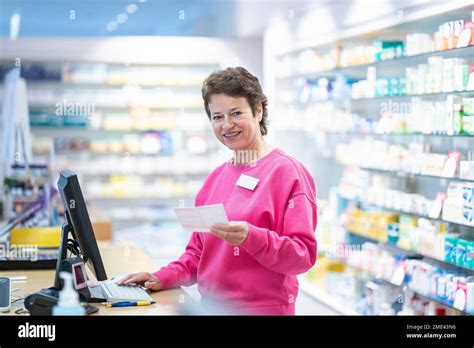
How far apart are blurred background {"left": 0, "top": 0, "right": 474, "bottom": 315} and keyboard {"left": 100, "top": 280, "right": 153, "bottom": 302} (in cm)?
87

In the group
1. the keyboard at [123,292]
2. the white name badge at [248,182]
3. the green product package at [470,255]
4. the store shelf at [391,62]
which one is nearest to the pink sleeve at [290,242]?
the white name badge at [248,182]

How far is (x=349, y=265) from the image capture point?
7066mm

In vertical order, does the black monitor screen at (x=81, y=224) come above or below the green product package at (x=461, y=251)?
above

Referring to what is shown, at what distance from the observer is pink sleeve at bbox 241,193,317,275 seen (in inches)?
90.0

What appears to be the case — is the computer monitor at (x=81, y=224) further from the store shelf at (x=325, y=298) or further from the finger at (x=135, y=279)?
the store shelf at (x=325, y=298)

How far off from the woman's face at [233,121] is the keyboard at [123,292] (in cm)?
58

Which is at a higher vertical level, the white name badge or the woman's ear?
the woman's ear

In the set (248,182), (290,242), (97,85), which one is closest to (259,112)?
(248,182)

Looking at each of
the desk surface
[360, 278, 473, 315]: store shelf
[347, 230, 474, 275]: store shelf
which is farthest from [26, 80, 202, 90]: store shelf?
the desk surface

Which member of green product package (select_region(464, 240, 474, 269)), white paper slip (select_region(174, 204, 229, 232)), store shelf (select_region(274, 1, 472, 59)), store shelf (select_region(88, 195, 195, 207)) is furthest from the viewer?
store shelf (select_region(88, 195, 195, 207))

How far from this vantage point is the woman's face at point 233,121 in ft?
8.16

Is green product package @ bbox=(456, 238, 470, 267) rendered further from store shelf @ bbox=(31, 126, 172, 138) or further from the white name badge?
store shelf @ bbox=(31, 126, 172, 138)
